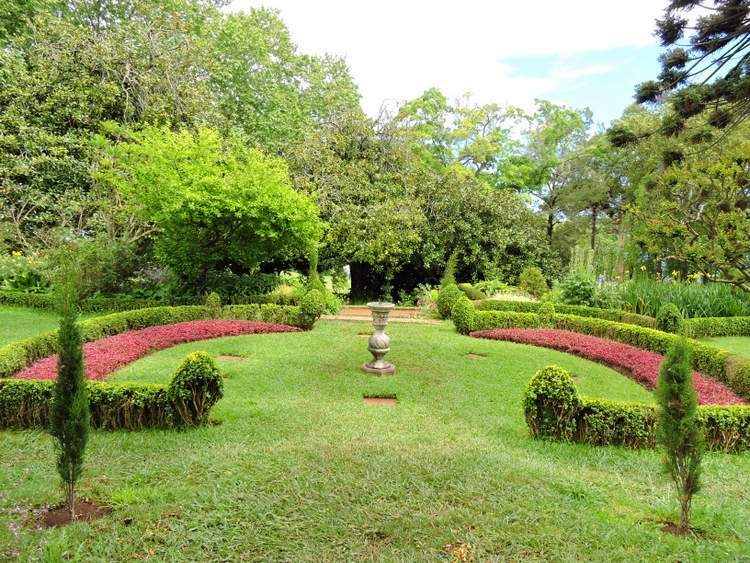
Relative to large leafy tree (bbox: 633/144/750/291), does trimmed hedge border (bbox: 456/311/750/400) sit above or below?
below

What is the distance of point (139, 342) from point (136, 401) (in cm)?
369

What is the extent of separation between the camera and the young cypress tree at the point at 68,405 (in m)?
3.12

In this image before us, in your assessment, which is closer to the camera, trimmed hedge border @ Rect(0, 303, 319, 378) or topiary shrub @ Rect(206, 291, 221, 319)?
trimmed hedge border @ Rect(0, 303, 319, 378)

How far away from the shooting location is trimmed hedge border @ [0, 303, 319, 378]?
6.94 metres

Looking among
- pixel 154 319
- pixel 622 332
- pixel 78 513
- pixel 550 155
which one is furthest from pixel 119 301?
pixel 550 155

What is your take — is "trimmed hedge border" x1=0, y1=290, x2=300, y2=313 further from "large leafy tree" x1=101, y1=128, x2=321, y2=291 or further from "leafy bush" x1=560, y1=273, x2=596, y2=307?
"leafy bush" x1=560, y1=273, x2=596, y2=307

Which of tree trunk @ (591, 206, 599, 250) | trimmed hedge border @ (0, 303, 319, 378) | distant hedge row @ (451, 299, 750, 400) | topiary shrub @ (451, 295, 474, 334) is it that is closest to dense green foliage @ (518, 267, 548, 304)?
distant hedge row @ (451, 299, 750, 400)

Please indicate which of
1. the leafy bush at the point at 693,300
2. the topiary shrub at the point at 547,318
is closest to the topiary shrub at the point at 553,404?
the topiary shrub at the point at 547,318

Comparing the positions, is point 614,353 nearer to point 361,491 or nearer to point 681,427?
point 681,427

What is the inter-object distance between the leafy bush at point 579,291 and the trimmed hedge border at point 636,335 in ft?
5.85

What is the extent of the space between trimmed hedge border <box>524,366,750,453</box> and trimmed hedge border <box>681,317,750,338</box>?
229 inches

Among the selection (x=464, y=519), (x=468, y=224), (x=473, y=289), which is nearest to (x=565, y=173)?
(x=468, y=224)

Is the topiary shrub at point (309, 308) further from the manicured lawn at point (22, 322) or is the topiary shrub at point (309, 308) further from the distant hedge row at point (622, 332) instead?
the manicured lawn at point (22, 322)

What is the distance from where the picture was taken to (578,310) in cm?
1129
